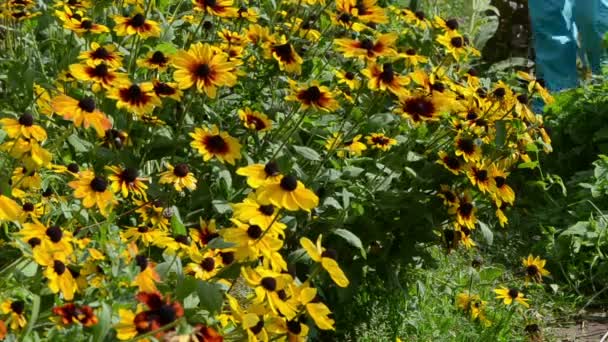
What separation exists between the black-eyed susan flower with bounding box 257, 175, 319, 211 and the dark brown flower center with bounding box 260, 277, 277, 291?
14 cm

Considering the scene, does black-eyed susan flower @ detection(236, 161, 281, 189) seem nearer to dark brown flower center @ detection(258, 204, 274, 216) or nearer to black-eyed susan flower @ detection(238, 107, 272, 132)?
dark brown flower center @ detection(258, 204, 274, 216)

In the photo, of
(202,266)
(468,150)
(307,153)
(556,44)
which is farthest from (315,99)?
(556,44)

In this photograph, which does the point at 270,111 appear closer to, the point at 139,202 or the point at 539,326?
the point at 139,202

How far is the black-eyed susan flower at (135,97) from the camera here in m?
2.45

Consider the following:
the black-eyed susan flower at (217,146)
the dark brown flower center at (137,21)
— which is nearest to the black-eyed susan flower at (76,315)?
the black-eyed susan flower at (217,146)

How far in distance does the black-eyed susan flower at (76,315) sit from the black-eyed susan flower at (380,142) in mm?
1373

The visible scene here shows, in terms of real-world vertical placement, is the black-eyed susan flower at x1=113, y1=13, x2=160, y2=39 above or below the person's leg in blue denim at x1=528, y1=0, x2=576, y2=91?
above

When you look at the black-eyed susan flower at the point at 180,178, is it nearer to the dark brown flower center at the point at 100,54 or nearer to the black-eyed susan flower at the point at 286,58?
the dark brown flower center at the point at 100,54

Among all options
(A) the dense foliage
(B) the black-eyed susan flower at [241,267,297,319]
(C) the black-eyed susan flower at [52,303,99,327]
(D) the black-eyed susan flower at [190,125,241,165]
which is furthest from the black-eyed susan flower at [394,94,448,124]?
(C) the black-eyed susan flower at [52,303,99,327]

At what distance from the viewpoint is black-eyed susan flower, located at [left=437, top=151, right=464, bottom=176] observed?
113 inches

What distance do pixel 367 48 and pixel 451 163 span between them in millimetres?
389

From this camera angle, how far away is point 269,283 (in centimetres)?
187

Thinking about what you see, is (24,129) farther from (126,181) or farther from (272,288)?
(272,288)

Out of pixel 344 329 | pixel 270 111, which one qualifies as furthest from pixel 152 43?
pixel 344 329
